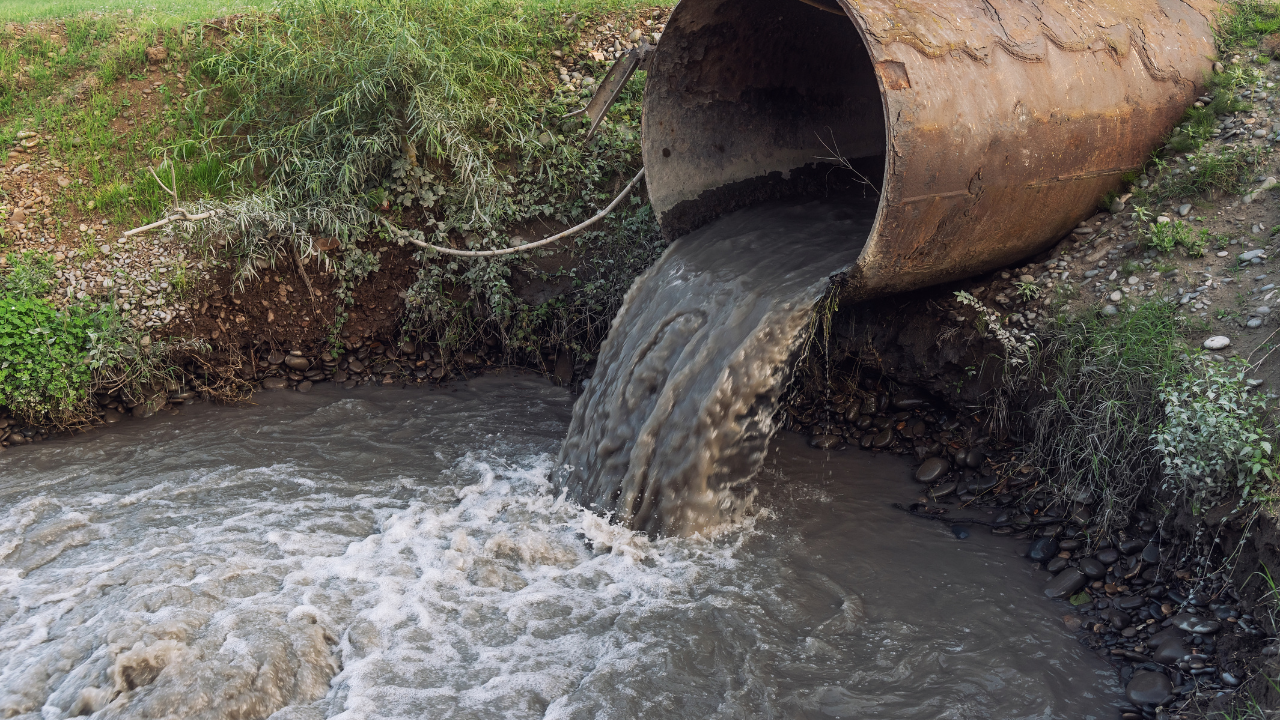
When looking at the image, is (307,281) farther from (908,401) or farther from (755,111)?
A: (908,401)

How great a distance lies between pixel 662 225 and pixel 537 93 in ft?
5.99

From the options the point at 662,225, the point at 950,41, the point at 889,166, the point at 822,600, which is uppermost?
the point at 950,41

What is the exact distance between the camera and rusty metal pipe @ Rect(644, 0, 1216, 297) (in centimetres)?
356

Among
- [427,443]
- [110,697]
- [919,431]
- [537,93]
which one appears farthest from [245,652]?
[537,93]

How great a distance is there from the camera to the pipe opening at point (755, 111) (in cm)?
487

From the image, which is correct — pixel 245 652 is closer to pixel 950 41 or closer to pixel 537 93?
pixel 950 41

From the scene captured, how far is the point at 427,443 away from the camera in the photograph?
5.18 m

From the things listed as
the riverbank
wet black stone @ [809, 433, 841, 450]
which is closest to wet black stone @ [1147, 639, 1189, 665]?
the riverbank

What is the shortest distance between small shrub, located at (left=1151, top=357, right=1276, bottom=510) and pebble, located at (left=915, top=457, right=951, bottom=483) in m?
1.16

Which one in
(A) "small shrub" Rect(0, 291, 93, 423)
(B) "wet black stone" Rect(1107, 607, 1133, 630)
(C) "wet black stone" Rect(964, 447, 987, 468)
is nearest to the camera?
(B) "wet black stone" Rect(1107, 607, 1133, 630)

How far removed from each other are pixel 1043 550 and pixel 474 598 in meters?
2.65

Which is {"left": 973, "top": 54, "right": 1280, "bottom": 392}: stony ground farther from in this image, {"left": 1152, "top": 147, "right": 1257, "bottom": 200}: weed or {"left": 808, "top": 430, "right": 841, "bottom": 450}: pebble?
{"left": 808, "top": 430, "right": 841, "bottom": 450}: pebble

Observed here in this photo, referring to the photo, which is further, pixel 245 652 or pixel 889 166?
pixel 889 166

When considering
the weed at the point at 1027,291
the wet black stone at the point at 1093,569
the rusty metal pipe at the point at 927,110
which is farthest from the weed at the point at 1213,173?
the wet black stone at the point at 1093,569
